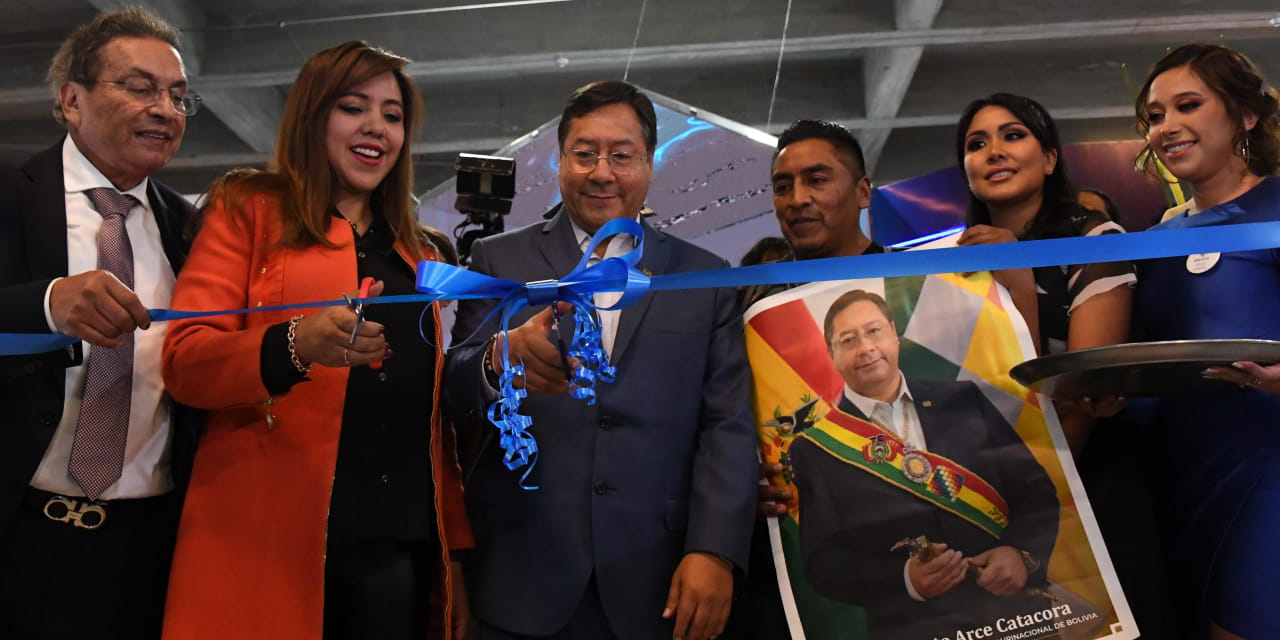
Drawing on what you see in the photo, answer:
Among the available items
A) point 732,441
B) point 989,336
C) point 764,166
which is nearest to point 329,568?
point 732,441

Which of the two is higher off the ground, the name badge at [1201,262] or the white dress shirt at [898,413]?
the name badge at [1201,262]

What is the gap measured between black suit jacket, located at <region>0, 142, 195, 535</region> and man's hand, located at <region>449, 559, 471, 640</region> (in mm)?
549

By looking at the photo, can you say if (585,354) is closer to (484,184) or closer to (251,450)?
(251,450)

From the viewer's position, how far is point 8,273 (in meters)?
1.92

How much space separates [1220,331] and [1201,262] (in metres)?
0.14

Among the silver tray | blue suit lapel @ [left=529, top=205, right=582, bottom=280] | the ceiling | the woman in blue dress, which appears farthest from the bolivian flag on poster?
the ceiling

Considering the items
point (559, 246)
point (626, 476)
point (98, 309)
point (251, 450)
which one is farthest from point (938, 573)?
point (98, 309)

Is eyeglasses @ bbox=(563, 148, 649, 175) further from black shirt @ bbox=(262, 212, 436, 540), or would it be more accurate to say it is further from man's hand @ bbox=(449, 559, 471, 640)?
man's hand @ bbox=(449, 559, 471, 640)

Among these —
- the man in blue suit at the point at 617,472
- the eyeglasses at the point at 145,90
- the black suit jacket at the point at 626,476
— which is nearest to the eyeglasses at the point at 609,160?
the man in blue suit at the point at 617,472

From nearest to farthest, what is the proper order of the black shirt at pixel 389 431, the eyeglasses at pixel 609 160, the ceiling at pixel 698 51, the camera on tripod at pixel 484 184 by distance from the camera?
the black shirt at pixel 389 431
the eyeglasses at pixel 609 160
the camera on tripod at pixel 484 184
the ceiling at pixel 698 51

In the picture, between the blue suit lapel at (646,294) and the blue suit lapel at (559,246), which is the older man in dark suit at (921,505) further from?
the blue suit lapel at (559,246)

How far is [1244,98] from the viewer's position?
85.0 inches

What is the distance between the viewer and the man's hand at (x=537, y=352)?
5.73ft

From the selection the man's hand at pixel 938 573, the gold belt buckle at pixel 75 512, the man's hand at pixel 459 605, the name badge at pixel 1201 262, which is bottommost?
the man's hand at pixel 459 605
